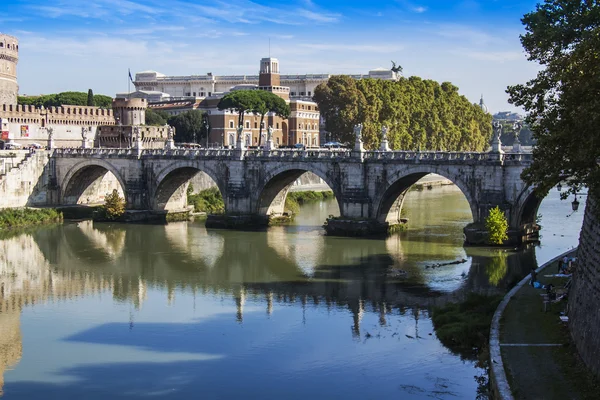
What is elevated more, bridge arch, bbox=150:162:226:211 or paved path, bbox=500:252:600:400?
bridge arch, bbox=150:162:226:211

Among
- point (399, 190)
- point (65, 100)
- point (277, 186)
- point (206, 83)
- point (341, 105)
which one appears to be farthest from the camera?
point (206, 83)

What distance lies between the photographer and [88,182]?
64.6 metres

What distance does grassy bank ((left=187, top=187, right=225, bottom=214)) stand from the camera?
2470 inches

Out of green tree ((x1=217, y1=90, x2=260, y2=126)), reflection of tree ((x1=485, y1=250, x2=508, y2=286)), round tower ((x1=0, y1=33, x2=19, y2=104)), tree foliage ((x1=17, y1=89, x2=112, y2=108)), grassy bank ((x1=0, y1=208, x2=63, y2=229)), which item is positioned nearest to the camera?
reflection of tree ((x1=485, y1=250, x2=508, y2=286))

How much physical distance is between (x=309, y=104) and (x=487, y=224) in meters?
65.1

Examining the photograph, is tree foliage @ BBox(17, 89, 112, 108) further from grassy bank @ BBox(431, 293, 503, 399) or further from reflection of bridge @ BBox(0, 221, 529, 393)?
grassy bank @ BBox(431, 293, 503, 399)

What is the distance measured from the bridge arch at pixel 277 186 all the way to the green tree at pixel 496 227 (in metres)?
10.5

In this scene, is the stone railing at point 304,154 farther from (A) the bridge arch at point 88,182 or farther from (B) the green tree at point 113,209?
(B) the green tree at point 113,209

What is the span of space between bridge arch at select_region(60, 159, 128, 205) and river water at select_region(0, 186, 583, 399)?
7455 mm

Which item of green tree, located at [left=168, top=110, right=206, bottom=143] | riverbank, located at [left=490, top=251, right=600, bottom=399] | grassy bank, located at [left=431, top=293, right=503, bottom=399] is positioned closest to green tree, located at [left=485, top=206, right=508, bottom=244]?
grassy bank, located at [left=431, top=293, right=503, bottom=399]

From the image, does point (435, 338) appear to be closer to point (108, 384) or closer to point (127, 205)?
point (108, 384)

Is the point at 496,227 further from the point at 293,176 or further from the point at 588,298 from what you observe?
the point at 588,298

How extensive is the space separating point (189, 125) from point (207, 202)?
34475 mm

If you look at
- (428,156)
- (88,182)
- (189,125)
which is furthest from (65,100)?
(428,156)
